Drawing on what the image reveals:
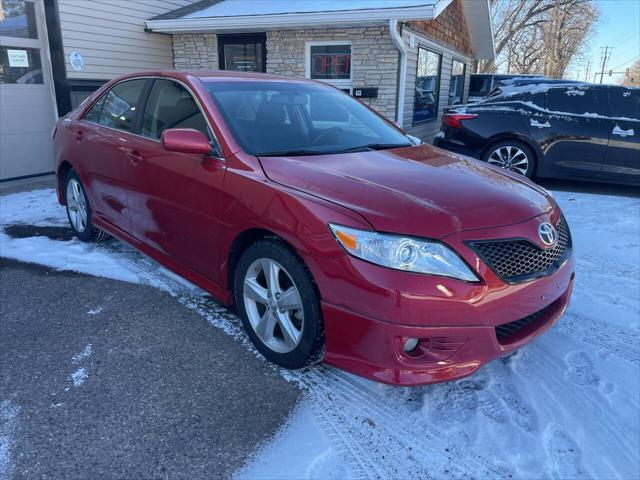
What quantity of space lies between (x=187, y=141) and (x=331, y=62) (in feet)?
24.0

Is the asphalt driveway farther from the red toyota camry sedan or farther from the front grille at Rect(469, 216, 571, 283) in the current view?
the front grille at Rect(469, 216, 571, 283)

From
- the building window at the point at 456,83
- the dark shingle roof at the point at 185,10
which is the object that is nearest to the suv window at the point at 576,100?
the dark shingle roof at the point at 185,10

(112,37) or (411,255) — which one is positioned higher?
(112,37)

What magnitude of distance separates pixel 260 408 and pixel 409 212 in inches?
47.6

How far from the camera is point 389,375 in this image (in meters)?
2.24

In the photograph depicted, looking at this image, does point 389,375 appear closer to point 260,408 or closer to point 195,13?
point 260,408

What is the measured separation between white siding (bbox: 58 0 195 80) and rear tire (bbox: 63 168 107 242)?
13.7 ft

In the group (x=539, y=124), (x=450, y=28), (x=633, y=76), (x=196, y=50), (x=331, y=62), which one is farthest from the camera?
(x=633, y=76)

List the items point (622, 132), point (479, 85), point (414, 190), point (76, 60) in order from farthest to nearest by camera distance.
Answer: point (479, 85) < point (76, 60) < point (622, 132) < point (414, 190)

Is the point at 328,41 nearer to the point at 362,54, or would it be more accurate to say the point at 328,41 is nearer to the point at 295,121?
the point at 362,54

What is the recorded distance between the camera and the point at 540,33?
118 ft

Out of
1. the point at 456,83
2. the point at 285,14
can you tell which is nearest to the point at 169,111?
the point at 285,14

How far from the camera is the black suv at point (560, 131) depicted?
6.99 m

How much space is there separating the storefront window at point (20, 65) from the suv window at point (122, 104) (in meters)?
4.12
